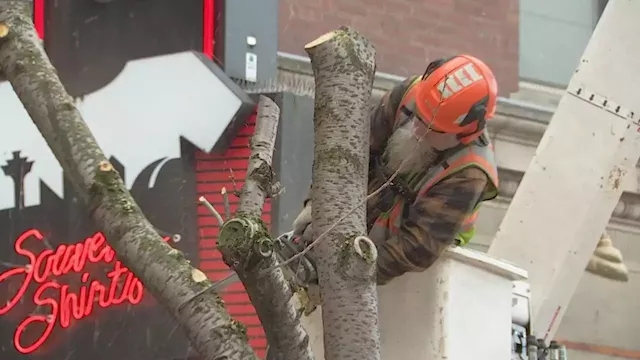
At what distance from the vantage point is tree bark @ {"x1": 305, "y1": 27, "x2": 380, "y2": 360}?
7.38 feet

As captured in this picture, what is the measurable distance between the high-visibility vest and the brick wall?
180 inches

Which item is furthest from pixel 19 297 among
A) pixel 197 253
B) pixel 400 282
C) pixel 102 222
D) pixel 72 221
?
pixel 102 222

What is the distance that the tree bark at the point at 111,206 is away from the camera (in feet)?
6.97

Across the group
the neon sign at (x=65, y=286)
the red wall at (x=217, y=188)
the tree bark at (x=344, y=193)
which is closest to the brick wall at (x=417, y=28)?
the red wall at (x=217, y=188)

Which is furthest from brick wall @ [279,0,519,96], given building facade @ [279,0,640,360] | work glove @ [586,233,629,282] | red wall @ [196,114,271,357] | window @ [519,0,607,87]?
work glove @ [586,233,629,282]

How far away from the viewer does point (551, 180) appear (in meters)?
4.97

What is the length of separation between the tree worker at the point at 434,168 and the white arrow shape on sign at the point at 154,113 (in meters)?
3.21

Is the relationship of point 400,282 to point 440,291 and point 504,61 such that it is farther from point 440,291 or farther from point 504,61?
point 504,61

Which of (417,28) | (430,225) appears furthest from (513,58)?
(430,225)

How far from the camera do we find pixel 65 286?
23.0 ft

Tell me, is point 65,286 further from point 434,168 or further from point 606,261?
point 434,168

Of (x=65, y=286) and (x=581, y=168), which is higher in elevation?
(x=581, y=168)

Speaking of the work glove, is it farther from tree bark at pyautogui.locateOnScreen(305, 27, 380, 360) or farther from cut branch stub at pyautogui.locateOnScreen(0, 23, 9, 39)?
cut branch stub at pyautogui.locateOnScreen(0, 23, 9, 39)

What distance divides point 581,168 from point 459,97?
194 centimetres
